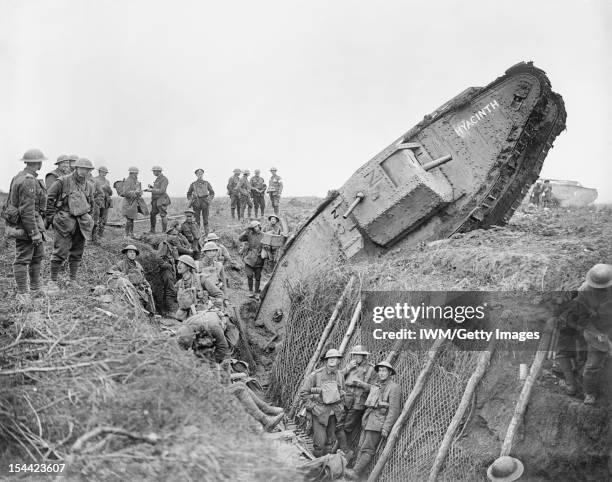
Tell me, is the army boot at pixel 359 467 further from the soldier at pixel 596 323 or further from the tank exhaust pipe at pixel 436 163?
the tank exhaust pipe at pixel 436 163

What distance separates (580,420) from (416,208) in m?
5.25

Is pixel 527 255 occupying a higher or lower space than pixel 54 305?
higher

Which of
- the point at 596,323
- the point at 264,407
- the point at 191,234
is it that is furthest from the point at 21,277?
the point at 596,323

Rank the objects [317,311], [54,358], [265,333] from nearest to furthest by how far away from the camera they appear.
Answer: [54,358] → [317,311] → [265,333]

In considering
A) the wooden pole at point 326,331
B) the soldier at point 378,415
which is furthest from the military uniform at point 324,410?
the wooden pole at point 326,331

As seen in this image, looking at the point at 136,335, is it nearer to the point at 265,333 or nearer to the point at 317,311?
the point at 317,311

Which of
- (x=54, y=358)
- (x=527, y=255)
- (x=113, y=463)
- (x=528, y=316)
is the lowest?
(x=113, y=463)

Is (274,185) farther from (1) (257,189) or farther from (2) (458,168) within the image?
(2) (458,168)

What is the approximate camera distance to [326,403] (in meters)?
9.53

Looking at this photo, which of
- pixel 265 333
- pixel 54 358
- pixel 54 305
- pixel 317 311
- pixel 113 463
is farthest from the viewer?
pixel 265 333

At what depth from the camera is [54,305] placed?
26.8 ft

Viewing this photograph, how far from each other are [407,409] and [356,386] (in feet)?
2.97

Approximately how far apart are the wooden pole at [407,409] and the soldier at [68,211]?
523cm

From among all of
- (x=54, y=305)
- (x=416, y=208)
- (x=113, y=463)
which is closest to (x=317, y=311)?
(x=416, y=208)
